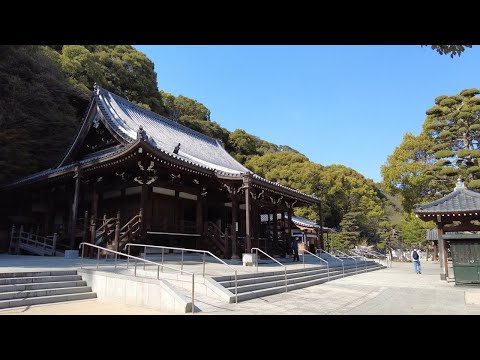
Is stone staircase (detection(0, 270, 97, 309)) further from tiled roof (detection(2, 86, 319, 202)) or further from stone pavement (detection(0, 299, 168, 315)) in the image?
tiled roof (detection(2, 86, 319, 202))

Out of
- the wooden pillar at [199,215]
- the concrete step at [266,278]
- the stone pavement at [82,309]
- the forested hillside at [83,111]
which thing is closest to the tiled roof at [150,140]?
the wooden pillar at [199,215]

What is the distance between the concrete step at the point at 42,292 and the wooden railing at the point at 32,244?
25.9 ft

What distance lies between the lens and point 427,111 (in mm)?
26859

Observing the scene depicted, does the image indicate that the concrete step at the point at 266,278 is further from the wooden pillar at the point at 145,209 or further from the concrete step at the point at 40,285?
the wooden pillar at the point at 145,209

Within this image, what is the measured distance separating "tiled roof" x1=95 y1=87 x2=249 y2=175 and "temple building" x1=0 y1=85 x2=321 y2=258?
0.09 meters

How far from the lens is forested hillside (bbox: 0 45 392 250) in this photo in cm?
2058

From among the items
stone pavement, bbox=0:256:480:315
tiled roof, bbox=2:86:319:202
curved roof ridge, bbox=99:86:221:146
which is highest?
curved roof ridge, bbox=99:86:221:146

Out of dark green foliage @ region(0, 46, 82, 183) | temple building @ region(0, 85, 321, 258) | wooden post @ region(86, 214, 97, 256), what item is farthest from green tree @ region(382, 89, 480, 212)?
dark green foliage @ region(0, 46, 82, 183)

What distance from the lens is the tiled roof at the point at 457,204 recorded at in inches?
540

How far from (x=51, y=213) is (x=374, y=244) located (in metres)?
33.9

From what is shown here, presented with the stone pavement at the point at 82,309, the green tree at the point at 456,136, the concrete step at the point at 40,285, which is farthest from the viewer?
the green tree at the point at 456,136

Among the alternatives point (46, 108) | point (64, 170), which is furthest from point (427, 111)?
point (46, 108)
